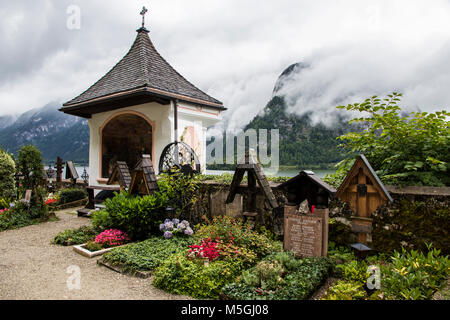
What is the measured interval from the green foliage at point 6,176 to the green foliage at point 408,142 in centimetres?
1128

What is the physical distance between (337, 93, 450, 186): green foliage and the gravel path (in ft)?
14.0

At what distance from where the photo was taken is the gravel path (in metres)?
3.90

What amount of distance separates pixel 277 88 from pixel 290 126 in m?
1.93

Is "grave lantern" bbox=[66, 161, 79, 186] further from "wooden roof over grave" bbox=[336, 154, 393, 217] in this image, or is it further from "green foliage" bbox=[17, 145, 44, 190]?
"wooden roof over grave" bbox=[336, 154, 393, 217]

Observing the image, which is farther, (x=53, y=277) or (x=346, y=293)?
(x=53, y=277)

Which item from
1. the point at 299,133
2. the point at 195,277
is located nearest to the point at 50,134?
the point at 299,133

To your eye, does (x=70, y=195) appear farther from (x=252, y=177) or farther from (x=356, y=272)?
(x=356, y=272)

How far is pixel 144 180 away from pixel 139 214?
3.03 ft

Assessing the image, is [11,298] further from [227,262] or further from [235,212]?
[235,212]

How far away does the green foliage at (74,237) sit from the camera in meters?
6.50

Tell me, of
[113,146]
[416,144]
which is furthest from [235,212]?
[113,146]

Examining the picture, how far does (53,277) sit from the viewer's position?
4.52 meters

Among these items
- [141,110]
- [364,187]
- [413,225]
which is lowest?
[413,225]

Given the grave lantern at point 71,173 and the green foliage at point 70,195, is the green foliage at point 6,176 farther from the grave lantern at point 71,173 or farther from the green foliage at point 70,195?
the grave lantern at point 71,173
